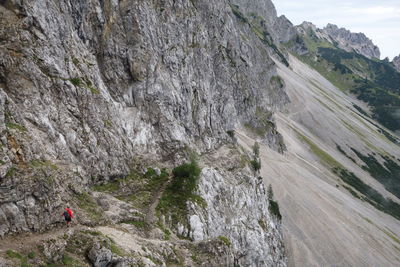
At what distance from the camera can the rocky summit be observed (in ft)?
85.9

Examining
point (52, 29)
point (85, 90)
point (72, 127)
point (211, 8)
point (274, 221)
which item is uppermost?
point (211, 8)

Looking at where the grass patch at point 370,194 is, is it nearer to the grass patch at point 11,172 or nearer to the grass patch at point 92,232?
the grass patch at point 92,232

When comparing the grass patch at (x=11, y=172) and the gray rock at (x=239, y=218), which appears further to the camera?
the gray rock at (x=239, y=218)

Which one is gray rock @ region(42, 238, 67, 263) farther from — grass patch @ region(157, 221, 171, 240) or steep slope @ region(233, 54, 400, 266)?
steep slope @ region(233, 54, 400, 266)

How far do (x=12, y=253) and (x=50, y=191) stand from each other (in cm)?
699

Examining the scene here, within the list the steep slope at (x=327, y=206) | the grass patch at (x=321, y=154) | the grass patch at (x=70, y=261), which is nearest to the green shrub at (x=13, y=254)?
the grass patch at (x=70, y=261)

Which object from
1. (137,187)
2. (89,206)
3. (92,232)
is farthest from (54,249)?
(137,187)

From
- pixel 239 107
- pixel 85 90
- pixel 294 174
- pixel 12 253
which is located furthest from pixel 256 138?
pixel 12 253

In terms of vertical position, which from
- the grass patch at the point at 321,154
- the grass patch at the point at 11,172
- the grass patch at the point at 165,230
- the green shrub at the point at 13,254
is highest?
the grass patch at the point at 11,172

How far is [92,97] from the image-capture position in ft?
151

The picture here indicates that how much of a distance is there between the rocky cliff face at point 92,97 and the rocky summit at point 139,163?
0.63ft

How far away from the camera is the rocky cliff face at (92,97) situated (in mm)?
27203

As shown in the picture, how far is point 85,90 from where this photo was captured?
4516 centimetres

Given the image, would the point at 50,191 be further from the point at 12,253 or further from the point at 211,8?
the point at 211,8
